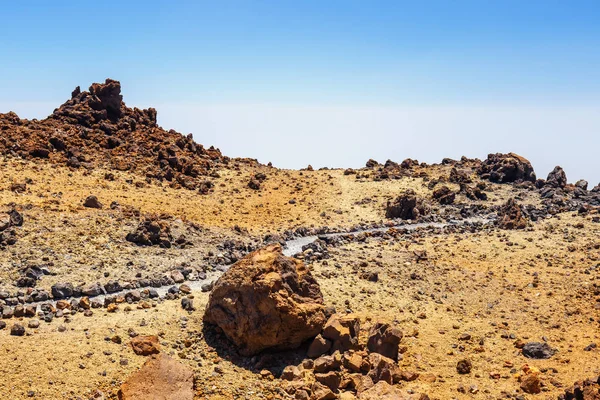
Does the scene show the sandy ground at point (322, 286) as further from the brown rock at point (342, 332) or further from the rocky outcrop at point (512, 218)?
the brown rock at point (342, 332)

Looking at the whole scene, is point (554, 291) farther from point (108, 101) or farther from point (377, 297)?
point (108, 101)

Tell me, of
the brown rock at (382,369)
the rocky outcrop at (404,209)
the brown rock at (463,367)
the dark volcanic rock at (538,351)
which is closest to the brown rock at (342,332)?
the brown rock at (382,369)

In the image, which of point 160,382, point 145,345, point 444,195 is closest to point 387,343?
point 160,382

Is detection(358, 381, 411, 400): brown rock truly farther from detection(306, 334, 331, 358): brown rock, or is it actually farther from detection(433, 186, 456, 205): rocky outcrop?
detection(433, 186, 456, 205): rocky outcrop

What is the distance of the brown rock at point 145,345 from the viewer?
55.7 ft

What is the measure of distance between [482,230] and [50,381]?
93.9 ft

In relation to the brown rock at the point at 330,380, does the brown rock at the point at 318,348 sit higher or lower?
higher

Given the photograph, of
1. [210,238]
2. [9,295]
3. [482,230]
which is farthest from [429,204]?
[9,295]

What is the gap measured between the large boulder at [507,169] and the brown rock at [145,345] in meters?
41.1

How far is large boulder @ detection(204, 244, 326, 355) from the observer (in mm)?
17656

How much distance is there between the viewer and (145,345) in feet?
56.2

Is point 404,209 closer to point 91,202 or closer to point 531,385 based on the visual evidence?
point 91,202

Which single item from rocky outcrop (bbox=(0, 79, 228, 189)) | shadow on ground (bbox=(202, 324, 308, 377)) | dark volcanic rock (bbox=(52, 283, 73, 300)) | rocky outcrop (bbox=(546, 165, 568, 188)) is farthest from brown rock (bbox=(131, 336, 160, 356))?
rocky outcrop (bbox=(546, 165, 568, 188))

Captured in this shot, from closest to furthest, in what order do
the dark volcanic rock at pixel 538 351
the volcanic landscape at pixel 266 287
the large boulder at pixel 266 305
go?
the volcanic landscape at pixel 266 287, the large boulder at pixel 266 305, the dark volcanic rock at pixel 538 351
